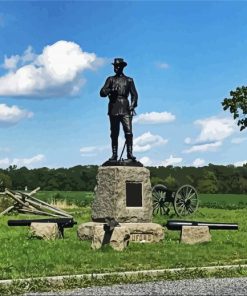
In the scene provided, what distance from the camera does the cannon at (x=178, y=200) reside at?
80.8 ft

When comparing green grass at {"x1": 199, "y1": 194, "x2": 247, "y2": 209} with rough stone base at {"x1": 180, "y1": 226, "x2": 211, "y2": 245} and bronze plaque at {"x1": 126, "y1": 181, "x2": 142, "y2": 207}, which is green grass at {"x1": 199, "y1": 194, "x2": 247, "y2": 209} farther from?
rough stone base at {"x1": 180, "y1": 226, "x2": 211, "y2": 245}

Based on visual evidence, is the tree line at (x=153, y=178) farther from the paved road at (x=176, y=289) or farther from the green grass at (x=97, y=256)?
the paved road at (x=176, y=289)

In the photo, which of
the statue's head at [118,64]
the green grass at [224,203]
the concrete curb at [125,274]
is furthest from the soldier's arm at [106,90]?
the green grass at [224,203]

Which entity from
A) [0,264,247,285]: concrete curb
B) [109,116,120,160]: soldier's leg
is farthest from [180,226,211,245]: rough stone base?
[0,264,247,285]: concrete curb

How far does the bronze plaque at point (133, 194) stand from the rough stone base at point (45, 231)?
5.52ft

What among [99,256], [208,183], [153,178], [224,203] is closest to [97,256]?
[99,256]

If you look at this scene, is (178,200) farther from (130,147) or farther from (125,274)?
(125,274)

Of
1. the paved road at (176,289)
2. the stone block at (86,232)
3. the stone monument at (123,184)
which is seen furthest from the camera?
the stone monument at (123,184)

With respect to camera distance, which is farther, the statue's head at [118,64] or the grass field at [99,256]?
the statue's head at [118,64]

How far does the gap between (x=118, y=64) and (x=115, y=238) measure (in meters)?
4.69

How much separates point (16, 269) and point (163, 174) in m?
48.4

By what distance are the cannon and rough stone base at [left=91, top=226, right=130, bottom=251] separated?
12619mm

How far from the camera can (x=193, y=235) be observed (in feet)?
42.7

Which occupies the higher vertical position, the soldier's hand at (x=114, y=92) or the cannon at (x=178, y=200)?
the soldier's hand at (x=114, y=92)
